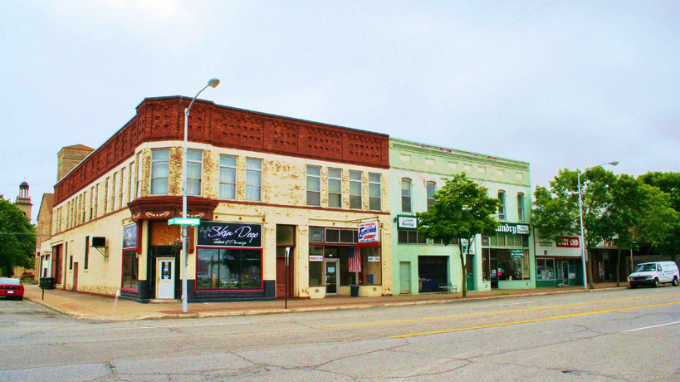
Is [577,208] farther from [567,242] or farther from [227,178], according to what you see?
[227,178]

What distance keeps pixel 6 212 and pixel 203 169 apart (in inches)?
2060

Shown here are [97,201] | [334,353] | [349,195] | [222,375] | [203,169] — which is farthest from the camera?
[97,201]

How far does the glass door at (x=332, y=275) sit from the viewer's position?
29.5m

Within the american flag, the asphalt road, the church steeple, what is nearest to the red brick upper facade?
the american flag

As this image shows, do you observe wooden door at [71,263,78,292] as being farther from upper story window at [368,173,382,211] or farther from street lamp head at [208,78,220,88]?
street lamp head at [208,78,220,88]

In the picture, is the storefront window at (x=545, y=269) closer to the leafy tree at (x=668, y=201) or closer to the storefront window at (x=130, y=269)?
the leafy tree at (x=668, y=201)

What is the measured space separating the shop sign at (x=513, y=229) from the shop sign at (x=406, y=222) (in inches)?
321

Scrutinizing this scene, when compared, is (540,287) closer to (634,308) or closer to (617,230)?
(617,230)

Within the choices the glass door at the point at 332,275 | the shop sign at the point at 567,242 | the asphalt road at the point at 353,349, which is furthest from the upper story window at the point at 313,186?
the shop sign at the point at 567,242

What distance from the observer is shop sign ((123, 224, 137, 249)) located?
2575 cm

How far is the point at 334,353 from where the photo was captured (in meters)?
10.1

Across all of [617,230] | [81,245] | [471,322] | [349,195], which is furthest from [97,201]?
[617,230]

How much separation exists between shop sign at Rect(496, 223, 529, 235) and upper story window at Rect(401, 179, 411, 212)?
325 inches

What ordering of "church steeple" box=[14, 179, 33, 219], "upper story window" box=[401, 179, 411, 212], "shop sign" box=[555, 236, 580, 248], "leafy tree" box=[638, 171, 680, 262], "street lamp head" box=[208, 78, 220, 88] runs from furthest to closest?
"church steeple" box=[14, 179, 33, 219] < "shop sign" box=[555, 236, 580, 248] < "leafy tree" box=[638, 171, 680, 262] < "upper story window" box=[401, 179, 411, 212] < "street lamp head" box=[208, 78, 220, 88]
